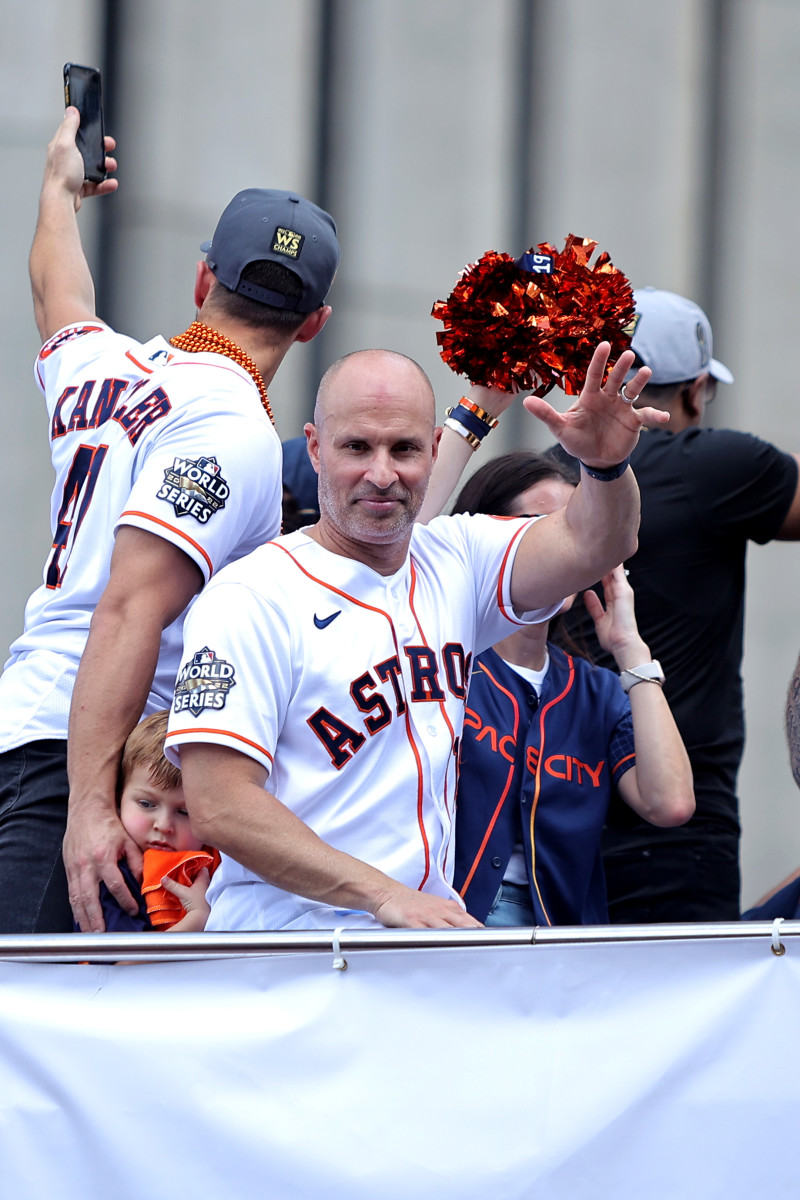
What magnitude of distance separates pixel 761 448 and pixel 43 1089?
6.81ft

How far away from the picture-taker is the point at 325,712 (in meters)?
2.11

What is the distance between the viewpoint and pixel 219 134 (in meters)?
5.49

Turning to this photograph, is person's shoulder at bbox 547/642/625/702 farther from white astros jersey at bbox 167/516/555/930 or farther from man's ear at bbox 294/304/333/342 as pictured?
man's ear at bbox 294/304/333/342

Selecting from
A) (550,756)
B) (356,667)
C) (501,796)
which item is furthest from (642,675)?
(356,667)

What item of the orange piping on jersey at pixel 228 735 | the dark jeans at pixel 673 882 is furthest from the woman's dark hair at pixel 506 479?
the orange piping on jersey at pixel 228 735

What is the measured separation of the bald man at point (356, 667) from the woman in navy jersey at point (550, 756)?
32 centimetres

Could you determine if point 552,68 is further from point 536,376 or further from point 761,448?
point 536,376

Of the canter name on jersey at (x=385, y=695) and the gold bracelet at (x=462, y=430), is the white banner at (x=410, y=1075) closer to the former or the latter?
the canter name on jersey at (x=385, y=695)

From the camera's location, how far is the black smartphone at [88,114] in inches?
119

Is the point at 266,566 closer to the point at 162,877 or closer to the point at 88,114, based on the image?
the point at 162,877

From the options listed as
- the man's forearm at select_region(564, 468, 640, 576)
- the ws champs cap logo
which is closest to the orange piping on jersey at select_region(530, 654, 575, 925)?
the man's forearm at select_region(564, 468, 640, 576)

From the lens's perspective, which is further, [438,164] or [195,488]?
[438,164]

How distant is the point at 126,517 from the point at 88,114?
1.21m

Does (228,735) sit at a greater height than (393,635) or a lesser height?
lesser
